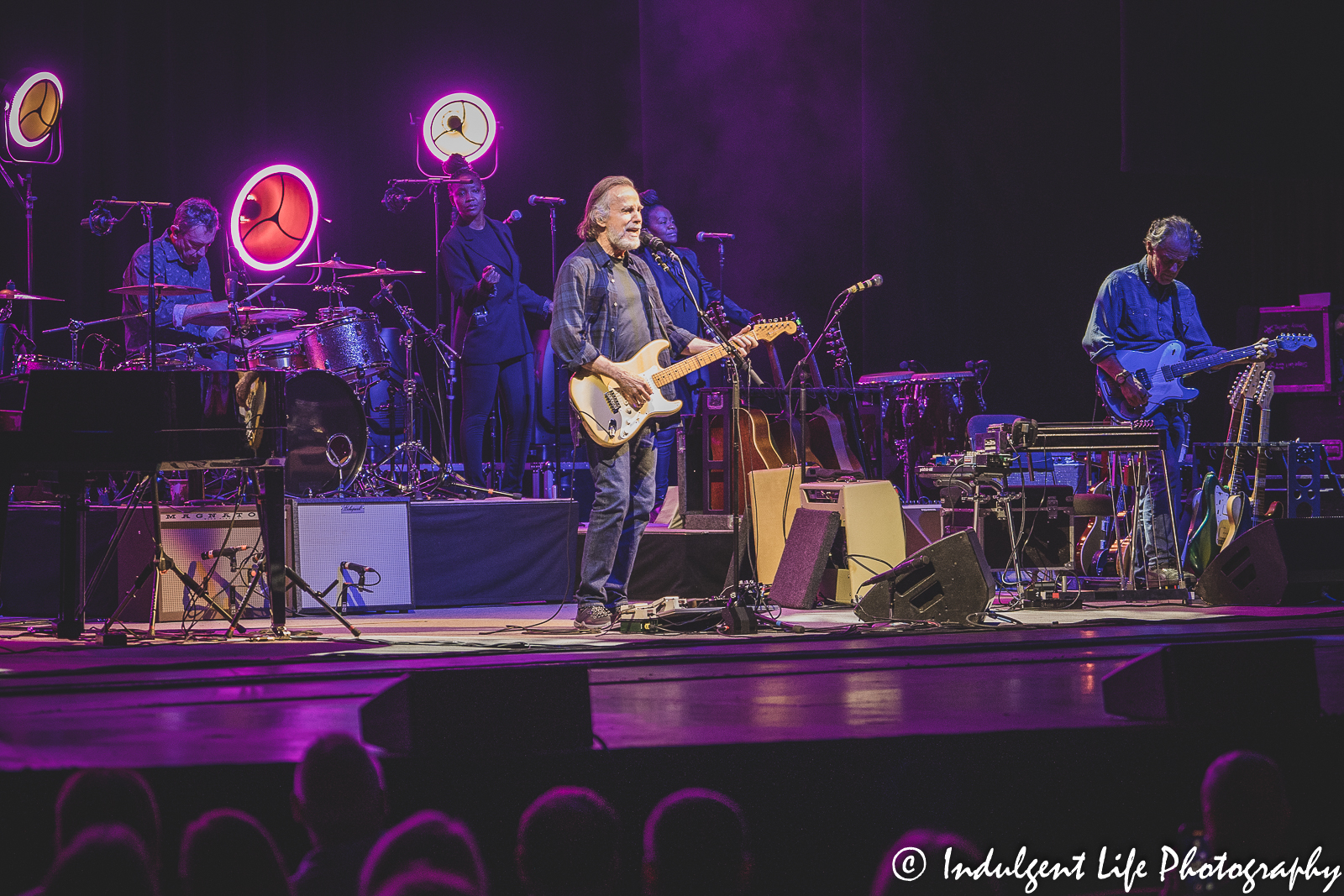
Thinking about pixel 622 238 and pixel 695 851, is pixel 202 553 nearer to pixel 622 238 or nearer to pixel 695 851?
pixel 622 238

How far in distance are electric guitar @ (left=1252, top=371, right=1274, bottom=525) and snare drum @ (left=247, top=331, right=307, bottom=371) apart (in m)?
5.72

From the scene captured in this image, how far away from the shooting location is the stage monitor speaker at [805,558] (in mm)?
6059

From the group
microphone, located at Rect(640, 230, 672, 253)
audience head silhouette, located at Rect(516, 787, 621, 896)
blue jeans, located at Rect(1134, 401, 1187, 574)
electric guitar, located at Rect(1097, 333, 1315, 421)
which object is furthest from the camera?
electric guitar, located at Rect(1097, 333, 1315, 421)

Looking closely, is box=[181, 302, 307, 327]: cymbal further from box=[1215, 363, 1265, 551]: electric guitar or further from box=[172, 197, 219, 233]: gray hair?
box=[1215, 363, 1265, 551]: electric guitar

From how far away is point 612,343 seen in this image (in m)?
5.59

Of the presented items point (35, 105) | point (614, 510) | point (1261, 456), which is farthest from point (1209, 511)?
point (35, 105)

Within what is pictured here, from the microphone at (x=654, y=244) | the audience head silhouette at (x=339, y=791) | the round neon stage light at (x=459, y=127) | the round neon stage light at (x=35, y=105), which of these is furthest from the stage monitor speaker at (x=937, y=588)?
the round neon stage light at (x=459, y=127)

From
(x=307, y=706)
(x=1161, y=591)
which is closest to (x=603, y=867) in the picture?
(x=307, y=706)

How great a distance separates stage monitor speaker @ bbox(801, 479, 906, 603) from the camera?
6.58 meters

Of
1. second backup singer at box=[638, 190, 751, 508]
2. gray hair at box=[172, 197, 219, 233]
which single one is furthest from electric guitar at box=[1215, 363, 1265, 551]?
gray hair at box=[172, 197, 219, 233]

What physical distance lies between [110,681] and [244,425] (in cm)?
138

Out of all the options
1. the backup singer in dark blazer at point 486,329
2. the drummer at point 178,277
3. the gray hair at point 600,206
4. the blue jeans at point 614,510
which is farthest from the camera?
the backup singer in dark blazer at point 486,329

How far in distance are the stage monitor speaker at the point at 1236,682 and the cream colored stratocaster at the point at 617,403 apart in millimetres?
2847

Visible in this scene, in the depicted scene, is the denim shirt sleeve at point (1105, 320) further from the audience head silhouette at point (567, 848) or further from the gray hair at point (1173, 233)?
the audience head silhouette at point (567, 848)
